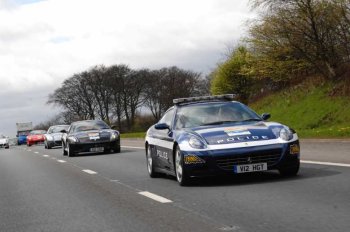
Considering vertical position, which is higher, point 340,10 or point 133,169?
point 340,10

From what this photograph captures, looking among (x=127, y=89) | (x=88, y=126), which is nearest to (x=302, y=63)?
(x=88, y=126)

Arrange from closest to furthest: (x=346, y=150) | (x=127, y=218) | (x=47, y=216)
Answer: (x=127, y=218)
(x=47, y=216)
(x=346, y=150)

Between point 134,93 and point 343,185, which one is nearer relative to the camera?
point 343,185

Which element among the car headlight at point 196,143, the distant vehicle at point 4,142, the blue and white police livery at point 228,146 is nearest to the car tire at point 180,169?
the blue and white police livery at point 228,146

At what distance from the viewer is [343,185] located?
9188 mm

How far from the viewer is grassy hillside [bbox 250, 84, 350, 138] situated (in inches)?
1486

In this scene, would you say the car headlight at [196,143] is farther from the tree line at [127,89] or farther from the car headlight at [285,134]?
the tree line at [127,89]

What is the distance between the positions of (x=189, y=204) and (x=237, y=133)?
6.57 feet

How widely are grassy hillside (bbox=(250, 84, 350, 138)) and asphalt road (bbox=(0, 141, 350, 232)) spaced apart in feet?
74.9

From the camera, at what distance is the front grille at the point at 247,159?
32.1 ft

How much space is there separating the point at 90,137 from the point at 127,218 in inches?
682

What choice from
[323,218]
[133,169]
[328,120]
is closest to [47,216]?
[323,218]

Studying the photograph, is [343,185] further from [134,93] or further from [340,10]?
[134,93]

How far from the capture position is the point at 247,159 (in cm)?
982
